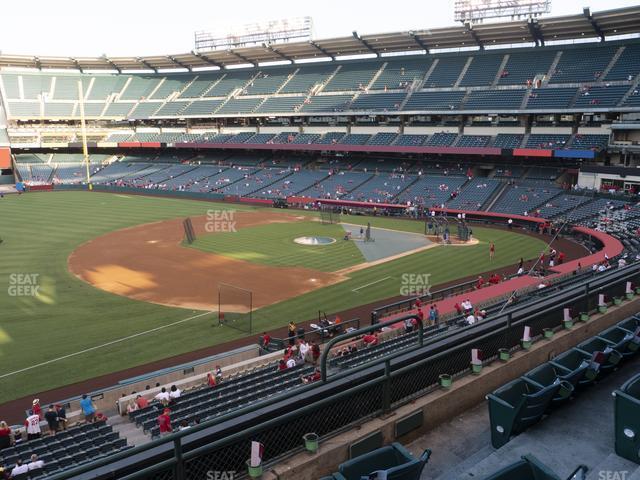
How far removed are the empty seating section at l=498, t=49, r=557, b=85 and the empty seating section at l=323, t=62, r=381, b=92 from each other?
70.1ft

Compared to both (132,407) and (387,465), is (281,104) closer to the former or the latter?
(132,407)

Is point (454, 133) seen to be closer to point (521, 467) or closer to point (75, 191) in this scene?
point (75, 191)

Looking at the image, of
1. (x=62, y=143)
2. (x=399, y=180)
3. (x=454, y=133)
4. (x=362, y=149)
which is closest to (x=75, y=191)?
(x=62, y=143)

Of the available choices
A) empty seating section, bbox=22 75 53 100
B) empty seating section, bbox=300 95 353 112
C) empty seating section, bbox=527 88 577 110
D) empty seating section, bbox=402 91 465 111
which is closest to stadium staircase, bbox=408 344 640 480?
empty seating section, bbox=527 88 577 110

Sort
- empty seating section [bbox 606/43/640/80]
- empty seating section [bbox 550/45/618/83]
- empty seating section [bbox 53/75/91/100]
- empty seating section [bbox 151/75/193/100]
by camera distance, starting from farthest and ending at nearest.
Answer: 1. empty seating section [bbox 151/75/193/100]
2. empty seating section [bbox 53/75/91/100]
3. empty seating section [bbox 550/45/618/83]
4. empty seating section [bbox 606/43/640/80]

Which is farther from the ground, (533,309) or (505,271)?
(533,309)

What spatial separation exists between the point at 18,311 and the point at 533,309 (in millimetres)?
25413

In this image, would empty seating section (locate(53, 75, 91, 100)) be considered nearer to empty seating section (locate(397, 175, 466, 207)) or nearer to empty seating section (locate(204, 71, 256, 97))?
empty seating section (locate(204, 71, 256, 97))

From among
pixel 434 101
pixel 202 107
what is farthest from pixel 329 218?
pixel 202 107

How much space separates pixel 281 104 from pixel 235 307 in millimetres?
61234

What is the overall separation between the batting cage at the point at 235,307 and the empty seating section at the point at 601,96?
46.2 m

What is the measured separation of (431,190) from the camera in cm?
6062

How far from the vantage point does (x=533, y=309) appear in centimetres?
891

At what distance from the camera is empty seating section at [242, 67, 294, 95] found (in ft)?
287
